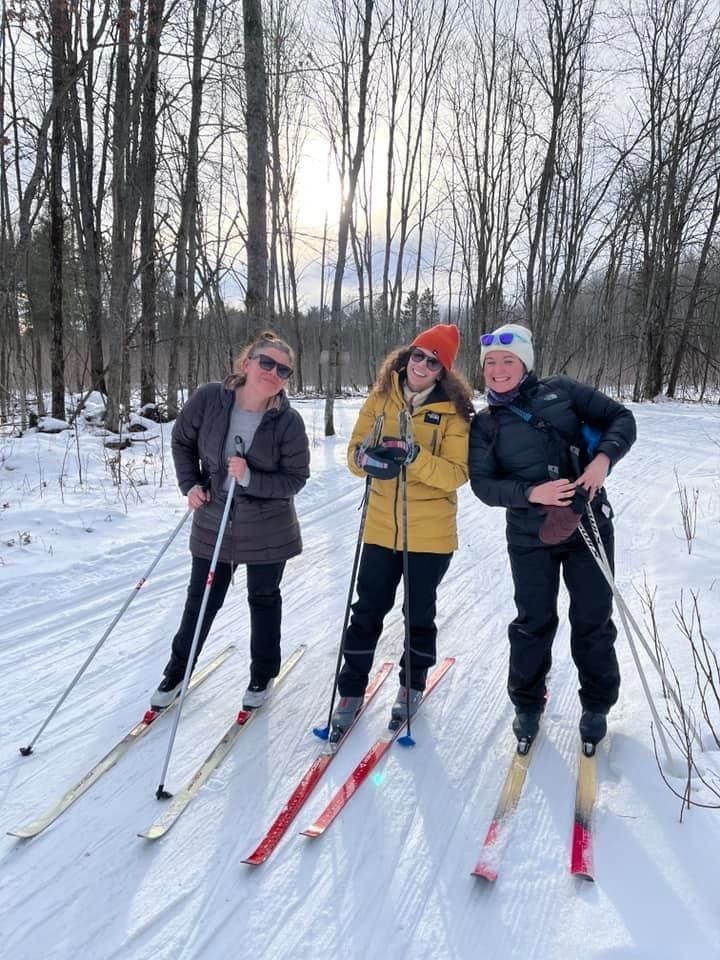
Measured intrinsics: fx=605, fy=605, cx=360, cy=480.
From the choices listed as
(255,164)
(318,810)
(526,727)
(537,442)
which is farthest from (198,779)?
(255,164)

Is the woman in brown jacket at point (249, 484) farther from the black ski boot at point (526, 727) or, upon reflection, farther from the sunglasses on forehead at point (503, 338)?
the black ski boot at point (526, 727)

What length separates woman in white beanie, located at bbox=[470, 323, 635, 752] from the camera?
2838 millimetres

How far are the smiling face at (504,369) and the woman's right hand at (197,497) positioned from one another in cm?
158


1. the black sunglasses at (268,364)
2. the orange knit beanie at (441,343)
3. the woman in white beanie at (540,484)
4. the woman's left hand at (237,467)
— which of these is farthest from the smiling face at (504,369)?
the woman's left hand at (237,467)

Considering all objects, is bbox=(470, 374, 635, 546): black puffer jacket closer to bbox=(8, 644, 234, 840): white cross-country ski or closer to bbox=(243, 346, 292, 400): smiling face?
bbox=(243, 346, 292, 400): smiling face

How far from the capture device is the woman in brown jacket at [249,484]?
3203 millimetres

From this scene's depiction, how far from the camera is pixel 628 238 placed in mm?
23906

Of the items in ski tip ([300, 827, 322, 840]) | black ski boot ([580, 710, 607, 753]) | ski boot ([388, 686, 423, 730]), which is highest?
black ski boot ([580, 710, 607, 753])

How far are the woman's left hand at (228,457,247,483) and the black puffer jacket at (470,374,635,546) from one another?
3.80ft

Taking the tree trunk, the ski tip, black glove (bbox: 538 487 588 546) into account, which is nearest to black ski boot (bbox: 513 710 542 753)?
black glove (bbox: 538 487 588 546)

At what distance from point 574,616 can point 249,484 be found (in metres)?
1.75

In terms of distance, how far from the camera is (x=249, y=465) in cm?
324

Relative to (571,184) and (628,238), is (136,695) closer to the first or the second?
(571,184)

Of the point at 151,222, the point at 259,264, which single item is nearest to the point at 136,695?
the point at 259,264
